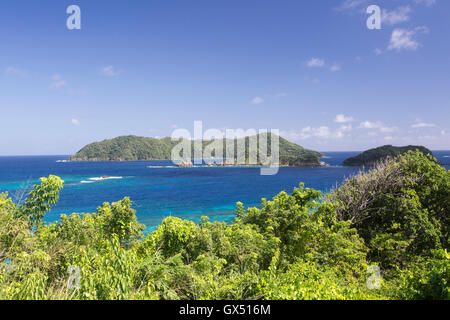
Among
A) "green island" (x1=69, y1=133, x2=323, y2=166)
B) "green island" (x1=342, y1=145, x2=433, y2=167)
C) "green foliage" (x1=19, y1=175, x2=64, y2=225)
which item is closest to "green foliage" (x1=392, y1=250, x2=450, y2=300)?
"green foliage" (x1=19, y1=175, x2=64, y2=225)

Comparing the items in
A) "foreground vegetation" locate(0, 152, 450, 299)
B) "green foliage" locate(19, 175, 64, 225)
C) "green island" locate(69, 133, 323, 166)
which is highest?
"green island" locate(69, 133, 323, 166)

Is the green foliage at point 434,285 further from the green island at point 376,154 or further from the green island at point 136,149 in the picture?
the green island at point 136,149

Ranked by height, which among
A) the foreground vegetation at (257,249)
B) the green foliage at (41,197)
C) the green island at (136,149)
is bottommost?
the foreground vegetation at (257,249)

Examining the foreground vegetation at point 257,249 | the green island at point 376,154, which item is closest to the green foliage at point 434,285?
the foreground vegetation at point 257,249

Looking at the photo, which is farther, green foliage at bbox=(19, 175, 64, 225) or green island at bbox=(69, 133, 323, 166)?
green island at bbox=(69, 133, 323, 166)

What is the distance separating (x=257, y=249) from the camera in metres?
→ 9.16

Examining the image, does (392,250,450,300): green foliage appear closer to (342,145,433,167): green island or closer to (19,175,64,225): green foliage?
(19,175,64,225): green foliage

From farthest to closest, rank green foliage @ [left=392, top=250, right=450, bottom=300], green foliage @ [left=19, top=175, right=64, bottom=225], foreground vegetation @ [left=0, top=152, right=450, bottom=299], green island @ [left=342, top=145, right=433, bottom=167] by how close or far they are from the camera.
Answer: green island @ [left=342, top=145, right=433, bottom=167]
green foliage @ [left=19, top=175, right=64, bottom=225]
foreground vegetation @ [left=0, top=152, right=450, bottom=299]
green foliage @ [left=392, top=250, right=450, bottom=300]

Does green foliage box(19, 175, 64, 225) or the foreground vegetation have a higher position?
green foliage box(19, 175, 64, 225)

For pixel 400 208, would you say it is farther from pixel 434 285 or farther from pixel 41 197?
pixel 41 197

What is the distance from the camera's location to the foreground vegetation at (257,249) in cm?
555

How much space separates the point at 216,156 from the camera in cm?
16662

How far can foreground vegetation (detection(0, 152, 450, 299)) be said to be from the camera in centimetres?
555
